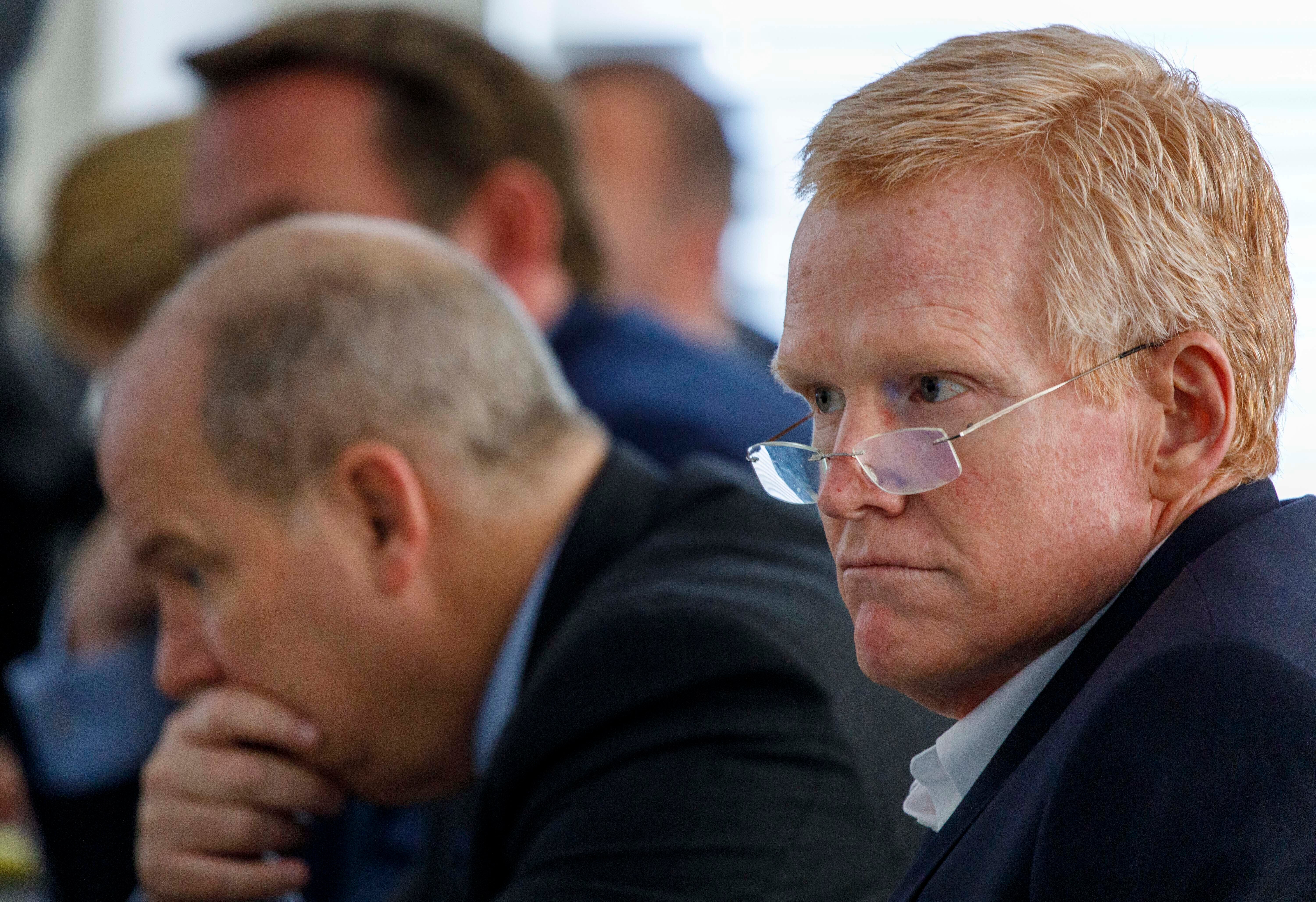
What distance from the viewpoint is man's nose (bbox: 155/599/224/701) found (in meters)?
1.72

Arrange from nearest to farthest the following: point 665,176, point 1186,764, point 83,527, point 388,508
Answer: point 1186,764 → point 388,508 → point 83,527 → point 665,176

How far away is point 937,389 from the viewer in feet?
3.02

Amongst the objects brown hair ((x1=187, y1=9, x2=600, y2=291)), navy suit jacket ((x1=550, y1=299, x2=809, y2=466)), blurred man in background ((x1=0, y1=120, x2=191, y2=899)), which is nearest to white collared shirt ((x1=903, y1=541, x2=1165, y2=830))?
navy suit jacket ((x1=550, y1=299, x2=809, y2=466))

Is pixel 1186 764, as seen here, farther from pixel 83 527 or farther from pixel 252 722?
pixel 83 527

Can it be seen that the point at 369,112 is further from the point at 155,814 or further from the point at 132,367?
the point at 155,814

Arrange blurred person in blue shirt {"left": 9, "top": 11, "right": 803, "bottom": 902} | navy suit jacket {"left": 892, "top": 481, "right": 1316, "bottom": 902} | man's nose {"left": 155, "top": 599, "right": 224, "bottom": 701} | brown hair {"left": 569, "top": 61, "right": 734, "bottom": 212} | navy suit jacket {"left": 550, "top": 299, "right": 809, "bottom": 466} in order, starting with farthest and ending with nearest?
brown hair {"left": 569, "top": 61, "right": 734, "bottom": 212} < blurred person in blue shirt {"left": 9, "top": 11, "right": 803, "bottom": 902} < navy suit jacket {"left": 550, "top": 299, "right": 809, "bottom": 466} < man's nose {"left": 155, "top": 599, "right": 224, "bottom": 701} < navy suit jacket {"left": 892, "top": 481, "right": 1316, "bottom": 902}

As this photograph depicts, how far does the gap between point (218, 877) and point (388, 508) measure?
1.69 feet

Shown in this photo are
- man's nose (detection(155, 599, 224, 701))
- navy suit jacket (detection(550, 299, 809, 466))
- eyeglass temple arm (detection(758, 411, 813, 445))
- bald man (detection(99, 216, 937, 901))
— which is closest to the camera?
eyeglass temple arm (detection(758, 411, 813, 445))

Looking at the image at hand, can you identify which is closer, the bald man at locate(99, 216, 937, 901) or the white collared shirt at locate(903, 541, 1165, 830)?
the white collared shirt at locate(903, 541, 1165, 830)

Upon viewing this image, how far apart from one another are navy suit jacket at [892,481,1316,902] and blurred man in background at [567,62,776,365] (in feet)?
12.0

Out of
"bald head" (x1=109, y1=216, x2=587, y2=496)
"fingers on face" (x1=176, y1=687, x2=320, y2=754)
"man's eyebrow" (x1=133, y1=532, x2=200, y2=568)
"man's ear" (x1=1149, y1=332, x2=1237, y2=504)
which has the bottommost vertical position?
"fingers on face" (x1=176, y1=687, x2=320, y2=754)

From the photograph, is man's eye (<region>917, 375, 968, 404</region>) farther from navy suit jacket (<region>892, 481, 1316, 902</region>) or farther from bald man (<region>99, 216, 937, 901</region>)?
bald man (<region>99, 216, 937, 901</region>)

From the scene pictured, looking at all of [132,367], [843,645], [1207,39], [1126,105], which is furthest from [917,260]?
[1207,39]

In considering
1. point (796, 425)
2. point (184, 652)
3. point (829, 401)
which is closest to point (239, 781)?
point (184, 652)
